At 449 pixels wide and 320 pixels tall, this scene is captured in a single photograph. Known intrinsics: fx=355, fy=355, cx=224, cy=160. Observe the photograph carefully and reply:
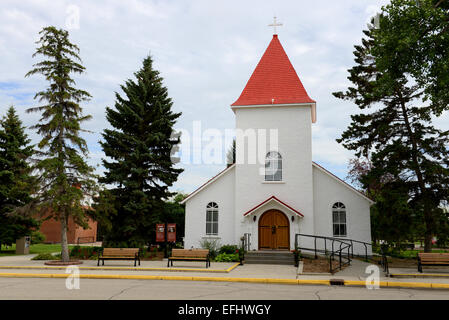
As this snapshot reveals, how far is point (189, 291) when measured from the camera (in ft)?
32.8

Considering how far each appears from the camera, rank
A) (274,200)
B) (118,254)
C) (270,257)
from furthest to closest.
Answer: (274,200) → (270,257) → (118,254)

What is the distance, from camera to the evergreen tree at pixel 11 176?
25.7 metres

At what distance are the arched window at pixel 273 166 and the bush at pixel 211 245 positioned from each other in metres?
4.98

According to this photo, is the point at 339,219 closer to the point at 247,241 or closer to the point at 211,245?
the point at 247,241

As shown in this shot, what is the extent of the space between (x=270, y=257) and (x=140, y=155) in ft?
33.9

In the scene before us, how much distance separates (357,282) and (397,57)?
9.57 meters

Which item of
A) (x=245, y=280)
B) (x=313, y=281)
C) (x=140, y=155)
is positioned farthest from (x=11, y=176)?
(x=313, y=281)

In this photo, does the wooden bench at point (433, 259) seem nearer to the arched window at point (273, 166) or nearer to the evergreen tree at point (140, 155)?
the arched window at point (273, 166)

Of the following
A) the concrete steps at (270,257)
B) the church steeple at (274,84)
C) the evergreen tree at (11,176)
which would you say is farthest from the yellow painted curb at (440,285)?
the evergreen tree at (11,176)

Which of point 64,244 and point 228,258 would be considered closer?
point 64,244
